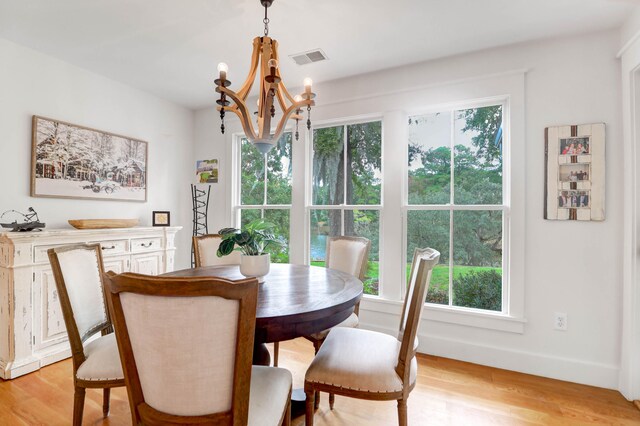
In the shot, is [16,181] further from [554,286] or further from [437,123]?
[554,286]

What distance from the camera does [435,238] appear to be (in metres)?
2.89

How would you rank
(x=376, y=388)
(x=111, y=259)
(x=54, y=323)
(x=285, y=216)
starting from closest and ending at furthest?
1. (x=376, y=388)
2. (x=54, y=323)
3. (x=111, y=259)
4. (x=285, y=216)

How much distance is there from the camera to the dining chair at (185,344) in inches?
35.6

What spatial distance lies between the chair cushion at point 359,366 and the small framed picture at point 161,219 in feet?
8.89

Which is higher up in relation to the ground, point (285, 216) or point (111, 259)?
point (285, 216)

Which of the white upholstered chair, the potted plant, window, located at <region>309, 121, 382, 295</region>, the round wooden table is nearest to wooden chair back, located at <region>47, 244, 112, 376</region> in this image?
the round wooden table

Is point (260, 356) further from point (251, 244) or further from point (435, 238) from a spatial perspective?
point (435, 238)

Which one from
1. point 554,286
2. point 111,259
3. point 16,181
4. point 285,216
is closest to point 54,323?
point 111,259

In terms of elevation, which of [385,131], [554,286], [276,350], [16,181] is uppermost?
[385,131]

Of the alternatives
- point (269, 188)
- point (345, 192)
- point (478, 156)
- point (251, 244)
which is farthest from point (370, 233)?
point (251, 244)

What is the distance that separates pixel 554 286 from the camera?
7.95ft

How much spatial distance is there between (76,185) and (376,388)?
124 inches

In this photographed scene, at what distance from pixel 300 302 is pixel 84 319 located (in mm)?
1164

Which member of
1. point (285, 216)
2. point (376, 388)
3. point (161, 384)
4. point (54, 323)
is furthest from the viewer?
point (285, 216)
